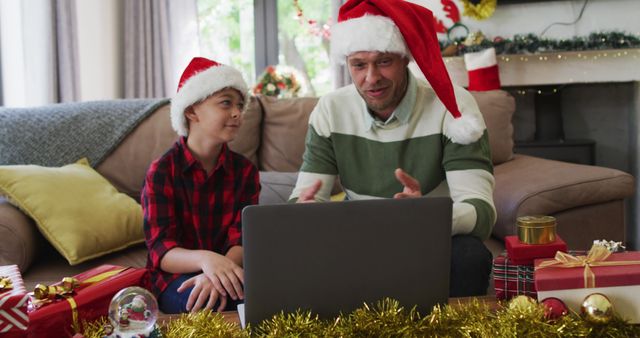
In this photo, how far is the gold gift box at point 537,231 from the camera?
1208 millimetres

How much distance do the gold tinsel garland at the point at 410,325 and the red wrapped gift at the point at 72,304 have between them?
59 millimetres

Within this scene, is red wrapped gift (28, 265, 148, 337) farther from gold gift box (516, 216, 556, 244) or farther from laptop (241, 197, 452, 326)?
gold gift box (516, 216, 556, 244)

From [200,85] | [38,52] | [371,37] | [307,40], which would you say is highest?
[307,40]

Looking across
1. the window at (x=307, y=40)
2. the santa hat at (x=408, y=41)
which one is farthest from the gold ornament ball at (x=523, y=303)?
the window at (x=307, y=40)

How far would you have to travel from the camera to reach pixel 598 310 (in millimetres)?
1066

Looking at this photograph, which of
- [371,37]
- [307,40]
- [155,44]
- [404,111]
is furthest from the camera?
[307,40]

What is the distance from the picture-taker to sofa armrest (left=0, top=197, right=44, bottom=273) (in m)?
1.87

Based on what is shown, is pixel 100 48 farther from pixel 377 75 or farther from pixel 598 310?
pixel 598 310

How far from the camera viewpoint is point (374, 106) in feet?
5.62

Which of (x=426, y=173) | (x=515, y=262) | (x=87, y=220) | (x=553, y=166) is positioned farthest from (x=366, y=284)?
(x=553, y=166)

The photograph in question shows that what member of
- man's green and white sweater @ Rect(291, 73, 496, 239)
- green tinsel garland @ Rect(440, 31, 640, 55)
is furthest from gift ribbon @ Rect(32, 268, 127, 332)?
green tinsel garland @ Rect(440, 31, 640, 55)

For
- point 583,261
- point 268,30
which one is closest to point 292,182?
point 583,261

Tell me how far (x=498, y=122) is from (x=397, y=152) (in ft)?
3.11

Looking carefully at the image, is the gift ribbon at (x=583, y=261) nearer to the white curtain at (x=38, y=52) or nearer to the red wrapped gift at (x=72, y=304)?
the red wrapped gift at (x=72, y=304)
